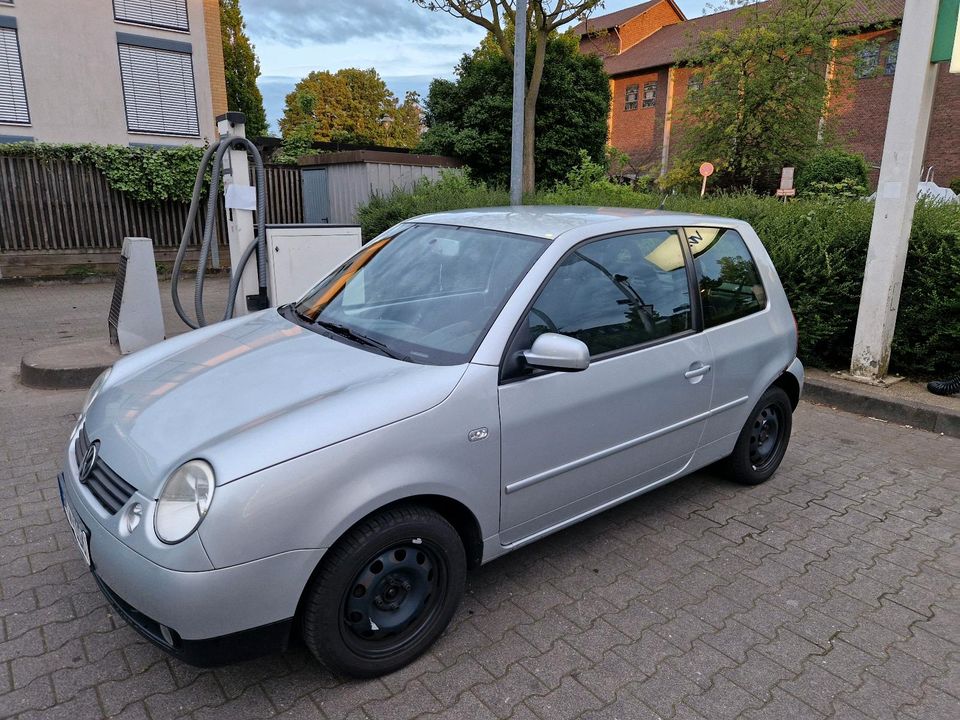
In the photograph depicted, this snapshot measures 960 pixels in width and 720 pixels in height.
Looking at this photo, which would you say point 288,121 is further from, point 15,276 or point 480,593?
point 480,593

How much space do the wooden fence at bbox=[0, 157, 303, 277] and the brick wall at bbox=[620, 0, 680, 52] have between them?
38.5 meters

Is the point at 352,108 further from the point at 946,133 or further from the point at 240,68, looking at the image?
the point at 946,133

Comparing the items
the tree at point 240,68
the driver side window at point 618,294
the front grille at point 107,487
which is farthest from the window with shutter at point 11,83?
the tree at point 240,68

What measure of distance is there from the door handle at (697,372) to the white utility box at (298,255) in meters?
3.68

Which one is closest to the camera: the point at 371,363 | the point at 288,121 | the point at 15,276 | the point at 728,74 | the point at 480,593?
the point at 371,363

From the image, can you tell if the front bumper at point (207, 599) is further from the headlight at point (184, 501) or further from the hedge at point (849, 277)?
the hedge at point (849, 277)

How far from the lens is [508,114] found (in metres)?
17.4

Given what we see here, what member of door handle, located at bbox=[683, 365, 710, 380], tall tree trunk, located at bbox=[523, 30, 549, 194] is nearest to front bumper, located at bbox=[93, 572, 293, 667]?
door handle, located at bbox=[683, 365, 710, 380]

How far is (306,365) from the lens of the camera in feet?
8.98

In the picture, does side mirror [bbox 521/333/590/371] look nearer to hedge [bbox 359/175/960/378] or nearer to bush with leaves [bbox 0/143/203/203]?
hedge [bbox 359/175/960/378]

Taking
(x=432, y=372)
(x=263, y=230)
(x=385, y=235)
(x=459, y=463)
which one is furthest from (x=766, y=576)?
(x=263, y=230)

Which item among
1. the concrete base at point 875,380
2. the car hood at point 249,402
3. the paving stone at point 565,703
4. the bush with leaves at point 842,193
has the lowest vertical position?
the paving stone at point 565,703

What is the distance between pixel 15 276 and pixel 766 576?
520 inches

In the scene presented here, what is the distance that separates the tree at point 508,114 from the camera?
57.1 ft
